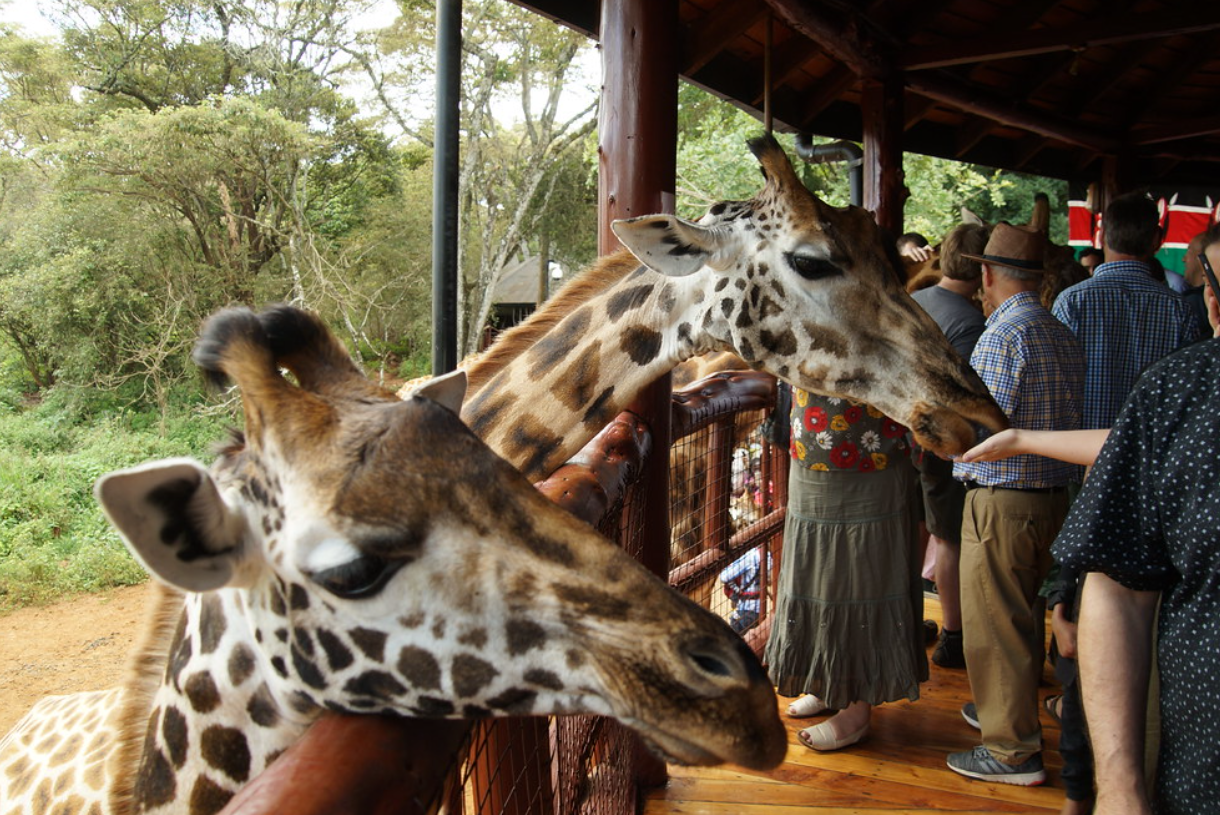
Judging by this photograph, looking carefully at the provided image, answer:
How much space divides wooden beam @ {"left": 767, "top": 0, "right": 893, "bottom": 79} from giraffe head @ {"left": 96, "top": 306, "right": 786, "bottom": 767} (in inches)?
147

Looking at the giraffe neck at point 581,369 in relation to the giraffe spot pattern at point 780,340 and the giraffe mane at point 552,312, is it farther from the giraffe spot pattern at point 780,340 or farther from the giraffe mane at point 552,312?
the giraffe spot pattern at point 780,340

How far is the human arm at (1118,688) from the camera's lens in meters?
1.52

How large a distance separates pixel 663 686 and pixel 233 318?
0.91 metres

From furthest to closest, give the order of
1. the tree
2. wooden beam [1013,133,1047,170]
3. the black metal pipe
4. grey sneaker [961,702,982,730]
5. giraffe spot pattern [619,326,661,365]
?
the tree → wooden beam [1013,133,1047,170] → the black metal pipe → grey sneaker [961,702,982,730] → giraffe spot pattern [619,326,661,365]

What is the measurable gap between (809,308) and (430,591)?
1.95 meters

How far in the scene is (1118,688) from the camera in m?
1.55

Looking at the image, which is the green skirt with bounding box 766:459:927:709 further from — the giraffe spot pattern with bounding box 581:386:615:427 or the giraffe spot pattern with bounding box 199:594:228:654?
the giraffe spot pattern with bounding box 199:594:228:654

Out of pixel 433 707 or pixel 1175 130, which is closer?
pixel 433 707

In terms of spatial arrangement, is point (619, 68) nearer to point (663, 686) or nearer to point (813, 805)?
point (663, 686)

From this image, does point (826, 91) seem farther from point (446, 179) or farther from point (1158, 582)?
point (1158, 582)

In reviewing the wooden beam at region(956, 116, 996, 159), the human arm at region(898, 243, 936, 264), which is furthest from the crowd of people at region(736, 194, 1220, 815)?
the wooden beam at region(956, 116, 996, 159)

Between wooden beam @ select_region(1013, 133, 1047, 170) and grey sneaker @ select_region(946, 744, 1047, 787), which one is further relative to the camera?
wooden beam @ select_region(1013, 133, 1047, 170)

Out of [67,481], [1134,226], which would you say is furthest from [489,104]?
[1134,226]

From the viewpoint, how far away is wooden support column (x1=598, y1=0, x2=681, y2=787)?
9.88ft
